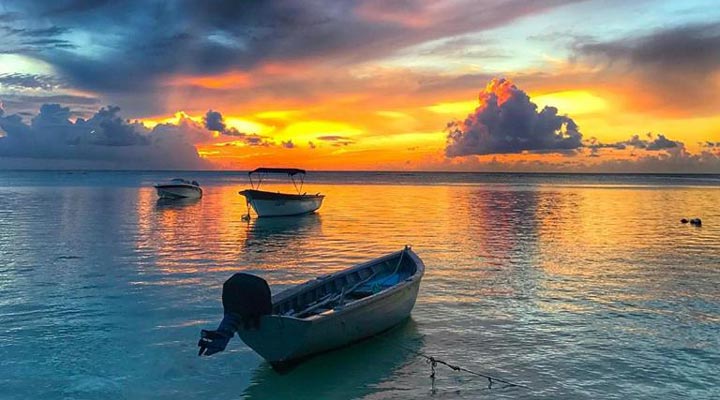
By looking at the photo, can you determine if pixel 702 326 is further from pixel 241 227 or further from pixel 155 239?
pixel 241 227

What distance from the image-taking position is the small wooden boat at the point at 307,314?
982 centimetres

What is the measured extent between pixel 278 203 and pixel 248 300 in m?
33.7

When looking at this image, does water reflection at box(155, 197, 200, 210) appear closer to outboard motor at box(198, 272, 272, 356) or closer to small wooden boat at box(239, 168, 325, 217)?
small wooden boat at box(239, 168, 325, 217)

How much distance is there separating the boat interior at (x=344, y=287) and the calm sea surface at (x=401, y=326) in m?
1.12

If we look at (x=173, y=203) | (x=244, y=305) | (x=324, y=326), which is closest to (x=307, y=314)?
(x=324, y=326)

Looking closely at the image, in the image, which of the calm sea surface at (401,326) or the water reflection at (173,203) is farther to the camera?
the water reflection at (173,203)

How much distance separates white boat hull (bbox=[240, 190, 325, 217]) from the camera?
41688 mm

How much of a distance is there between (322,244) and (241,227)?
1010cm

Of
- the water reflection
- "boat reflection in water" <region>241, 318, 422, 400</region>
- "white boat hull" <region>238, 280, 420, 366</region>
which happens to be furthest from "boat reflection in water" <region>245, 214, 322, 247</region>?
"boat reflection in water" <region>241, 318, 422, 400</region>

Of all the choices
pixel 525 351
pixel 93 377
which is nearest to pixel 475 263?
pixel 525 351

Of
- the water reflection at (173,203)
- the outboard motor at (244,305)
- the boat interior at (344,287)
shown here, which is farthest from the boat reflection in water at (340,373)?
the water reflection at (173,203)

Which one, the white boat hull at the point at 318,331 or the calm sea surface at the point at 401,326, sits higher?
the white boat hull at the point at 318,331

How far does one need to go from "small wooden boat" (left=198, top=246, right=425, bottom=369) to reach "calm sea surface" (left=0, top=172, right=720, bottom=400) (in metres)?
0.52

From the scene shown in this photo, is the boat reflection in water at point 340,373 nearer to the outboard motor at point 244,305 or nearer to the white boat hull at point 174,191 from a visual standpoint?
the outboard motor at point 244,305
